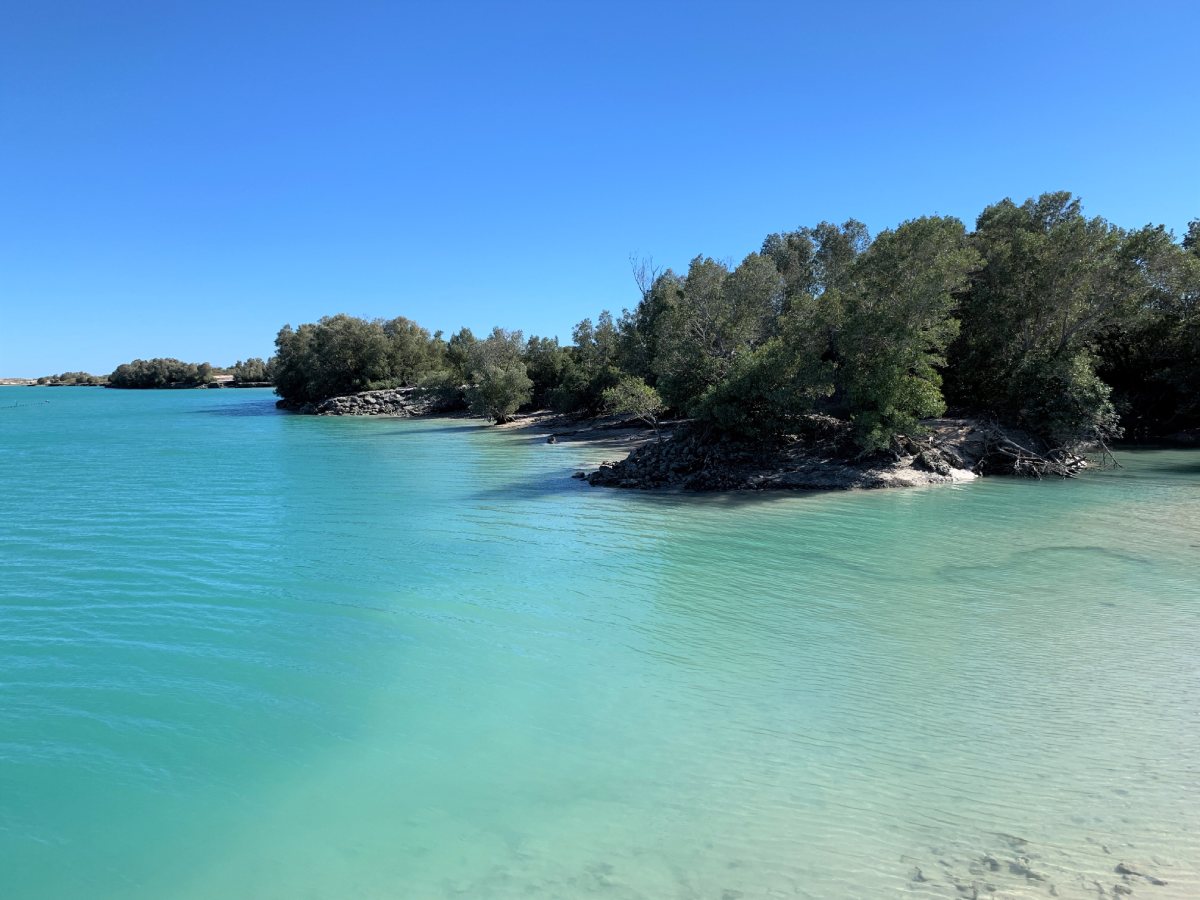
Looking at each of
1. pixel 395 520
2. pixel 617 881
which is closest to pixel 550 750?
pixel 617 881

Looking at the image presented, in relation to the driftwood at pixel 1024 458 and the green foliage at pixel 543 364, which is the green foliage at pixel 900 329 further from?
the green foliage at pixel 543 364

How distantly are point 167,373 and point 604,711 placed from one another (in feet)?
721

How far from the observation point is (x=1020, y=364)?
32031mm

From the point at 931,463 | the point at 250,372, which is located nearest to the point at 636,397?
the point at 931,463

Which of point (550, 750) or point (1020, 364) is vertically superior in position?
point (1020, 364)

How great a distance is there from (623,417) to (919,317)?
3008 centimetres

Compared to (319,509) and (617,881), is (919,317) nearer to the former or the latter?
(319,509)

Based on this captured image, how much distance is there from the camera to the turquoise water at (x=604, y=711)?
20.7ft

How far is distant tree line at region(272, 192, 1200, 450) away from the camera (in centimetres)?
2711

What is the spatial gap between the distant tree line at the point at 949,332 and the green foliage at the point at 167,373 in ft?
594

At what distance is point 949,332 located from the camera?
2753 cm

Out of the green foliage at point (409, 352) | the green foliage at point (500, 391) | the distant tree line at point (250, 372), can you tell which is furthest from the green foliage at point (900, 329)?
the distant tree line at point (250, 372)

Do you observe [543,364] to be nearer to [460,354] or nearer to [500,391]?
[500,391]

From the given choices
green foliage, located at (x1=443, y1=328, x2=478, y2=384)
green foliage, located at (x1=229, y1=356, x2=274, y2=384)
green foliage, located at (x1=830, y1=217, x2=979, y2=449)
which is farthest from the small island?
green foliage, located at (x1=229, y1=356, x2=274, y2=384)
